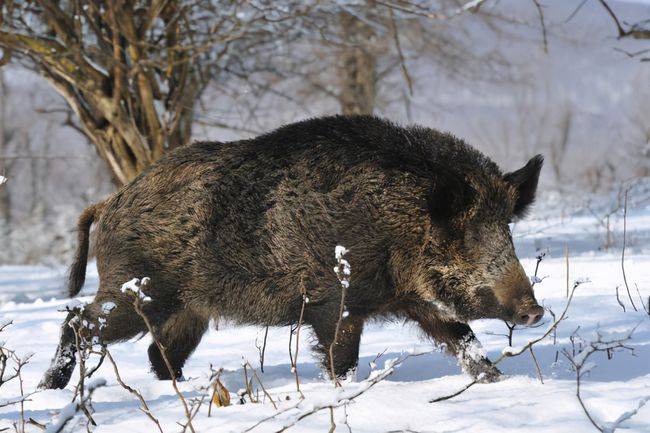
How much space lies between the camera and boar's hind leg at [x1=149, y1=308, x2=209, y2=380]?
4266mm

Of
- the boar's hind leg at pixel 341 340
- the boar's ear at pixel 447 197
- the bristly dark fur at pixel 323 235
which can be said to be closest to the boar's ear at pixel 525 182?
the bristly dark fur at pixel 323 235

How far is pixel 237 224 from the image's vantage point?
3842 mm

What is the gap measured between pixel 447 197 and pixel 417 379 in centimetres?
89

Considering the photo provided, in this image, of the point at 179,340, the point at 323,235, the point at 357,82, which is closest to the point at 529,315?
the point at 323,235

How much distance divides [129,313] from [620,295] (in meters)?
2.92

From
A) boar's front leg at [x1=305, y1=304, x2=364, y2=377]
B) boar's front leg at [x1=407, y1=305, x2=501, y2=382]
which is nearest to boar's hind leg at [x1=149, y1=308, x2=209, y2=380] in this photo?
boar's front leg at [x1=305, y1=304, x2=364, y2=377]

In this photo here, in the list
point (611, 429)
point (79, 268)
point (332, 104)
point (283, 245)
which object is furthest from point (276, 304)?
point (332, 104)

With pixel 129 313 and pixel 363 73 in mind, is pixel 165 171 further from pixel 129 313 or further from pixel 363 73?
pixel 363 73

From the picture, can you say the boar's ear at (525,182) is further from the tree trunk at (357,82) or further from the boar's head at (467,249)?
the tree trunk at (357,82)

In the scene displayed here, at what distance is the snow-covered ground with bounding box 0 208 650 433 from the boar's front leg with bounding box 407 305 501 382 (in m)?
0.12

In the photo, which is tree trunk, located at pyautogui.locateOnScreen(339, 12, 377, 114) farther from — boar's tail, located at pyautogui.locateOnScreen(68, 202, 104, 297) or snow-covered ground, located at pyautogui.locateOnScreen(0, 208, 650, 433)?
boar's tail, located at pyautogui.locateOnScreen(68, 202, 104, 297)

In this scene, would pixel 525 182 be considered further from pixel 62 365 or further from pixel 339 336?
pixel 62 365

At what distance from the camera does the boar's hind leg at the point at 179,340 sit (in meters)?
4.27

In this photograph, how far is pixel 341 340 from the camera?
12.1 ft
